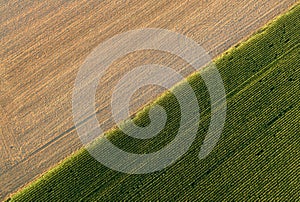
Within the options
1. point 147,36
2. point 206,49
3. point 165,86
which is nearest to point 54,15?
point 147,36

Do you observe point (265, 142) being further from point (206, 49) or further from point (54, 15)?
point (54, 15)

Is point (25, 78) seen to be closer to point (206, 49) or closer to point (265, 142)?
point (206, 49)

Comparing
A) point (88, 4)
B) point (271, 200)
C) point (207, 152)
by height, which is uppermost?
point (88, 4)

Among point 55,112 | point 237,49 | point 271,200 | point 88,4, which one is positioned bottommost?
point 271,200

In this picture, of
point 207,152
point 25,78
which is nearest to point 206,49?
point 207,152

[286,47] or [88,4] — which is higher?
[88,4]

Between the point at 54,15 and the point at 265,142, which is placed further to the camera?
the point at 54,15
